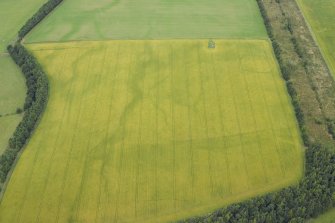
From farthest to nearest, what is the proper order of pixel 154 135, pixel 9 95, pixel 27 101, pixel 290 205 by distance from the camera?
pixel 9 95 → pixel 27 101 → pixel 154 135 → pixel 290 205

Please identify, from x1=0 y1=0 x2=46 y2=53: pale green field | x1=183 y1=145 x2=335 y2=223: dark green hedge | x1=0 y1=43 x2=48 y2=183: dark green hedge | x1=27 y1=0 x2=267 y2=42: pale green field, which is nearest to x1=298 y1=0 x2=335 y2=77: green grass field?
x1=27 y1=0 x2=267 y2=42: pale green field

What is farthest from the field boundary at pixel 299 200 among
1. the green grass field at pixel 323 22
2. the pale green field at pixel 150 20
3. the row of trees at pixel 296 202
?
the pale green field at pixel 150 20

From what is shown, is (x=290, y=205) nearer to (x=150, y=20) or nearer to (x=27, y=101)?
(x=27, y=101)

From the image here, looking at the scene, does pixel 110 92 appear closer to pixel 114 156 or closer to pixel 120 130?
pixel 120 130

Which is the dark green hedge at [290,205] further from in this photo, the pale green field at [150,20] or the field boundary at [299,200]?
the pale green field at [150,20]

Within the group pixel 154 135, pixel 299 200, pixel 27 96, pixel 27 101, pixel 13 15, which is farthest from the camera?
pixel 13 15

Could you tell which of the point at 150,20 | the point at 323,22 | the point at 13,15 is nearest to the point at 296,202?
the point at 323,22

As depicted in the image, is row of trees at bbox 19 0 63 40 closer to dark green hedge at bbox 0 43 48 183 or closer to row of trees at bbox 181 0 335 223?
dark green hedge at bbox 0 43 48 183
